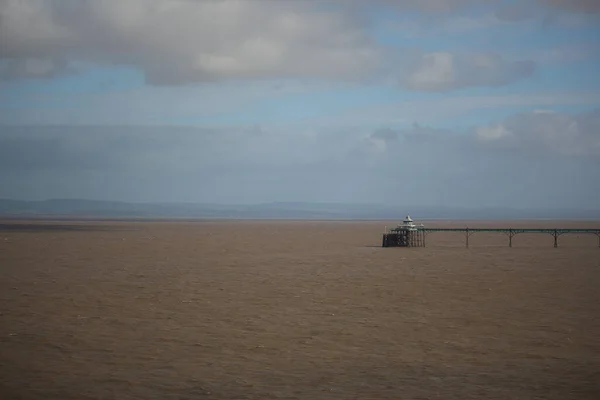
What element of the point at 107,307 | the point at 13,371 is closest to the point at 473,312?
the point at 107,307

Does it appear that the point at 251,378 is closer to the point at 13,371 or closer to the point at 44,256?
the point at 13,371

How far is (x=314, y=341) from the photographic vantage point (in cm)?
2189

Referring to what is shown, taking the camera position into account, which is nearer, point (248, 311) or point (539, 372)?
point (539, 372)

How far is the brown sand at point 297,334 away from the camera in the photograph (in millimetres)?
16891

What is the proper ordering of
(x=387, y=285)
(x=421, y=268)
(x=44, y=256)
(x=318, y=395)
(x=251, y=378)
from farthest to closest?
(x=44, y=256)
(x=421, y=268)
(x=387, y=285)
(x=251, y=378)
(x=318, y=395)

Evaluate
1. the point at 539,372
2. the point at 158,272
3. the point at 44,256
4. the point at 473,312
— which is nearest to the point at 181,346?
the point at 539,372

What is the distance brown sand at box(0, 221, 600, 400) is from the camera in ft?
55.4

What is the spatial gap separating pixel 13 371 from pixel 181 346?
496 centimetres

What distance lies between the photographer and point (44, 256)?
179 ft

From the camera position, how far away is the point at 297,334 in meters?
23.0

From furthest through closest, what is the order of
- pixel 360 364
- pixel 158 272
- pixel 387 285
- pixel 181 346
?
pixel 158 272, pixel 387 285, pixel 181 346, pixel 360 364

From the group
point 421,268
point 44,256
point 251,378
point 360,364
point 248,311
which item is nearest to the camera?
point 251,378

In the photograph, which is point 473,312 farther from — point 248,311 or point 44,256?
point 44,256

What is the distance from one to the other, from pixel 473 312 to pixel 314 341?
28.7ft
